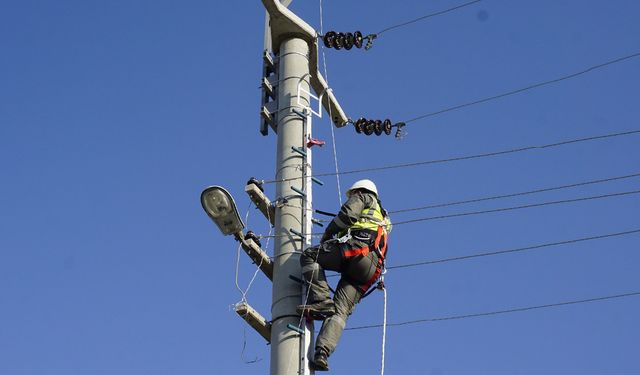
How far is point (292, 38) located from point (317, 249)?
2767 mm

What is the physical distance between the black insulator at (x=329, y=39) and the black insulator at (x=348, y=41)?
133 mm

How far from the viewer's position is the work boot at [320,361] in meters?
8.55

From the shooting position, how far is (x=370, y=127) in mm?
11344

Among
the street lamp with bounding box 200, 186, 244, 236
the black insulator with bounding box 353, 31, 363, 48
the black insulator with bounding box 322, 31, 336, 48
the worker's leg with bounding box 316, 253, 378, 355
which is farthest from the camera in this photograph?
the black insulator with bounding box 353, 31, 363, 48

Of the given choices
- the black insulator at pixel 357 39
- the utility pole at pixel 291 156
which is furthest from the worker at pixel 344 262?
the black insulator at pixel 357 39

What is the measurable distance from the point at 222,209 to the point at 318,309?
1245mm

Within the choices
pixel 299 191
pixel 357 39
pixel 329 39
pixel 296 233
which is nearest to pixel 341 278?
pixel 296 233

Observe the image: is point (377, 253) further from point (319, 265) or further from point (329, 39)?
point (329, 39)

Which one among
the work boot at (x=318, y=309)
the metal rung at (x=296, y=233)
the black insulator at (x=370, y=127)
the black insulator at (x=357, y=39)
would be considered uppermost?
the black insulator at (x=357, y=39)

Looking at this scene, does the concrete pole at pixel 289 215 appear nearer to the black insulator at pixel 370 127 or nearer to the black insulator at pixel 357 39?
→ the black insulator at pixel 357 39

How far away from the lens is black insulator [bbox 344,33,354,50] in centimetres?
1116

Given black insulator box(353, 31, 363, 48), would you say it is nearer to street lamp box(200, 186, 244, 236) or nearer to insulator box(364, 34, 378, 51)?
insulator box(364, 34, 378, 51)

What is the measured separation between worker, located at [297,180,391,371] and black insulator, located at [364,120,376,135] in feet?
5.24

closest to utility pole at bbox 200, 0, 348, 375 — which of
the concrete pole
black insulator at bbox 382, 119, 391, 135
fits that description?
the concrete pole
